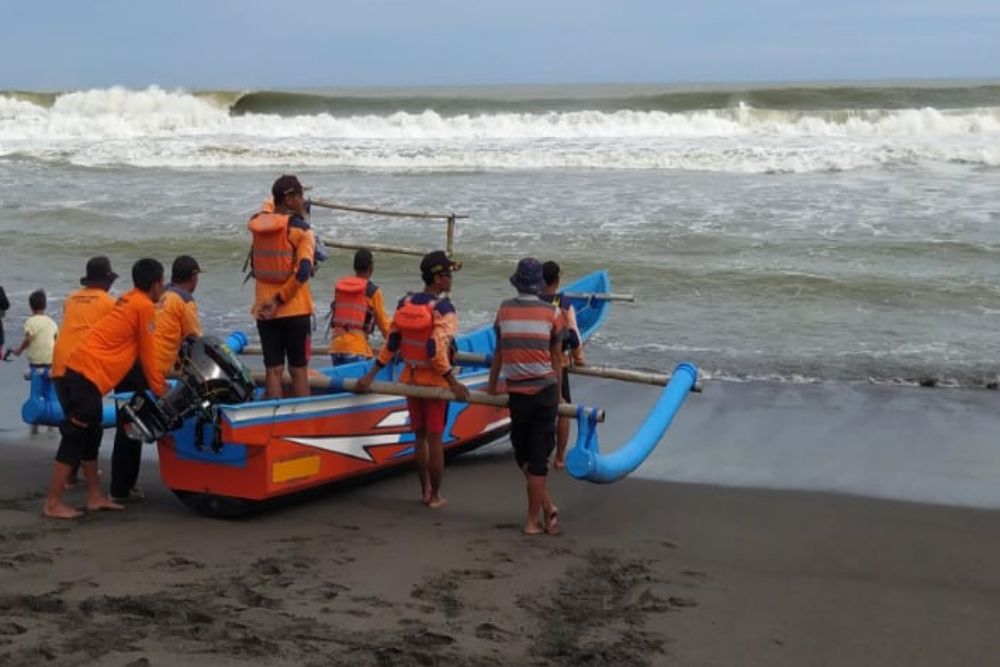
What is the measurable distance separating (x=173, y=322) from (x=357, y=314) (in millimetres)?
2036

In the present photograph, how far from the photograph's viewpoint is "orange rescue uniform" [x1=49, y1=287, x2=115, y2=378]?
6.96 meters

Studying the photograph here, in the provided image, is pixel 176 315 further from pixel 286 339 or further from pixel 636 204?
pixel 636 204

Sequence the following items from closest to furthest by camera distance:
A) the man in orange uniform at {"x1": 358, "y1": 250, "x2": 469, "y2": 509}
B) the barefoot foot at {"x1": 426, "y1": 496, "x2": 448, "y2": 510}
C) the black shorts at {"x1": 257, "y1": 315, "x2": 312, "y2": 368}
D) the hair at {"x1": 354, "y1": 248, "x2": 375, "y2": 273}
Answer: the man in orange uniform at {"x1": 358, "y1": 250, "x2": 469, "y2": 509}
the barefoot foot at {"x1": 426, "y1": 496, "x2": 448, "y2": 510}
the black shorts at {"x1": 257, "y1": 315, "x2": 312, "y2": 368}
the hair at {"x1": 354, "y1": 248, "x2": 375, "y2": 273}

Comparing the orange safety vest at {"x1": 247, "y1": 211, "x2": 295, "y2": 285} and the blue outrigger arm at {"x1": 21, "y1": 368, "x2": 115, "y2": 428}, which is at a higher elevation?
the orange safety vest at {"x1": 247, "y1": 211, "x2": 295, "y2": 285}

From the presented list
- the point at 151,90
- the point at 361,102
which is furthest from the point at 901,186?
the point at 151,90

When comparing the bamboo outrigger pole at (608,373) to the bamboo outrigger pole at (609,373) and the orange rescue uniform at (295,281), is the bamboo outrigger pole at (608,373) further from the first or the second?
the orange rescue uniform at (295,281)

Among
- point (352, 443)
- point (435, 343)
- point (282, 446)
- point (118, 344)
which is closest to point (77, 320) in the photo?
point (118, 344)

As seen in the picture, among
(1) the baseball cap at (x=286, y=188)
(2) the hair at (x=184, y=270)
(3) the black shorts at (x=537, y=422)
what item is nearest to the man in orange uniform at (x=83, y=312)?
(2) the hair at (x=184, y=270)

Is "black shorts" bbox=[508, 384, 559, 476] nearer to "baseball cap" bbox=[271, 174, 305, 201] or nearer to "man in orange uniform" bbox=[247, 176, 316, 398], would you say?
"man in orange uniform" bbox=[247, 176, 316, 398]

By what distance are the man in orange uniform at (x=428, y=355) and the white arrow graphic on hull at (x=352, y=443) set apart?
34cm

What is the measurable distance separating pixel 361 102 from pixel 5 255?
90.0 feet

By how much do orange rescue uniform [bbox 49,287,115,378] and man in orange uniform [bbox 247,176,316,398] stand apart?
0.88 meters

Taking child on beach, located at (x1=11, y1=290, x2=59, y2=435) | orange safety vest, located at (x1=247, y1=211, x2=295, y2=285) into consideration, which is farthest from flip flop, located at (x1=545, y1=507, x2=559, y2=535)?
child on beach, located at (x1=11, y1=290, x2=59, y2=435)

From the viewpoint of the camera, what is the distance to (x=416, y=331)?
7.25 m
